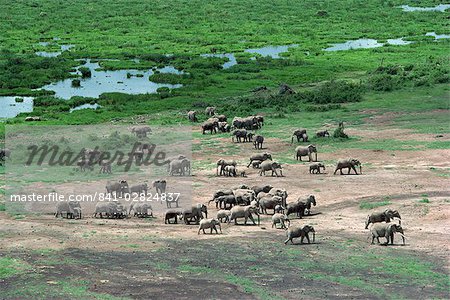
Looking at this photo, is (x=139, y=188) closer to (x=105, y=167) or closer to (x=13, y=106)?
(x=105, y=167)

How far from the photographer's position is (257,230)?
1200 inches

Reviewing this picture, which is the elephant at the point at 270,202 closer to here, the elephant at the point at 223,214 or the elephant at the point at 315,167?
the elephant at the point at 223,214

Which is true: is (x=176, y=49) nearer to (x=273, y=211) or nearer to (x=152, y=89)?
(x=152, y=89)

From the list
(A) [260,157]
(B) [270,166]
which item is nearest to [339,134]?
(A) [260,157]

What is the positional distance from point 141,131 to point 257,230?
24240mm

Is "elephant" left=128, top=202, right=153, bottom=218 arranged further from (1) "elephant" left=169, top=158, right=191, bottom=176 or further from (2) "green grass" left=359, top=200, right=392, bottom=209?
(1) "elephant" left=169, top=158, right=191, bottom=176

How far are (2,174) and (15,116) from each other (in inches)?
784

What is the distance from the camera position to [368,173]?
41.6 m

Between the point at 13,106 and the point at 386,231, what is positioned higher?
the point at 13,106

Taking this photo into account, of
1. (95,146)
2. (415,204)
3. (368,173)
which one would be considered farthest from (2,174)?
(415,204)

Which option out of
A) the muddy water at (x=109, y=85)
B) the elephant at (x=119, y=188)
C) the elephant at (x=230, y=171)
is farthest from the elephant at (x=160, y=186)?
the muddy water at (x=109, y=85)

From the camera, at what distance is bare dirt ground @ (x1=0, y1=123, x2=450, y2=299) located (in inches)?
901

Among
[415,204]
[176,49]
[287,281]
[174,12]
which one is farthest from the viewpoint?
[174,12]

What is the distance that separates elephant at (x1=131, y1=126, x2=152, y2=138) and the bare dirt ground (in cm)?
1000
